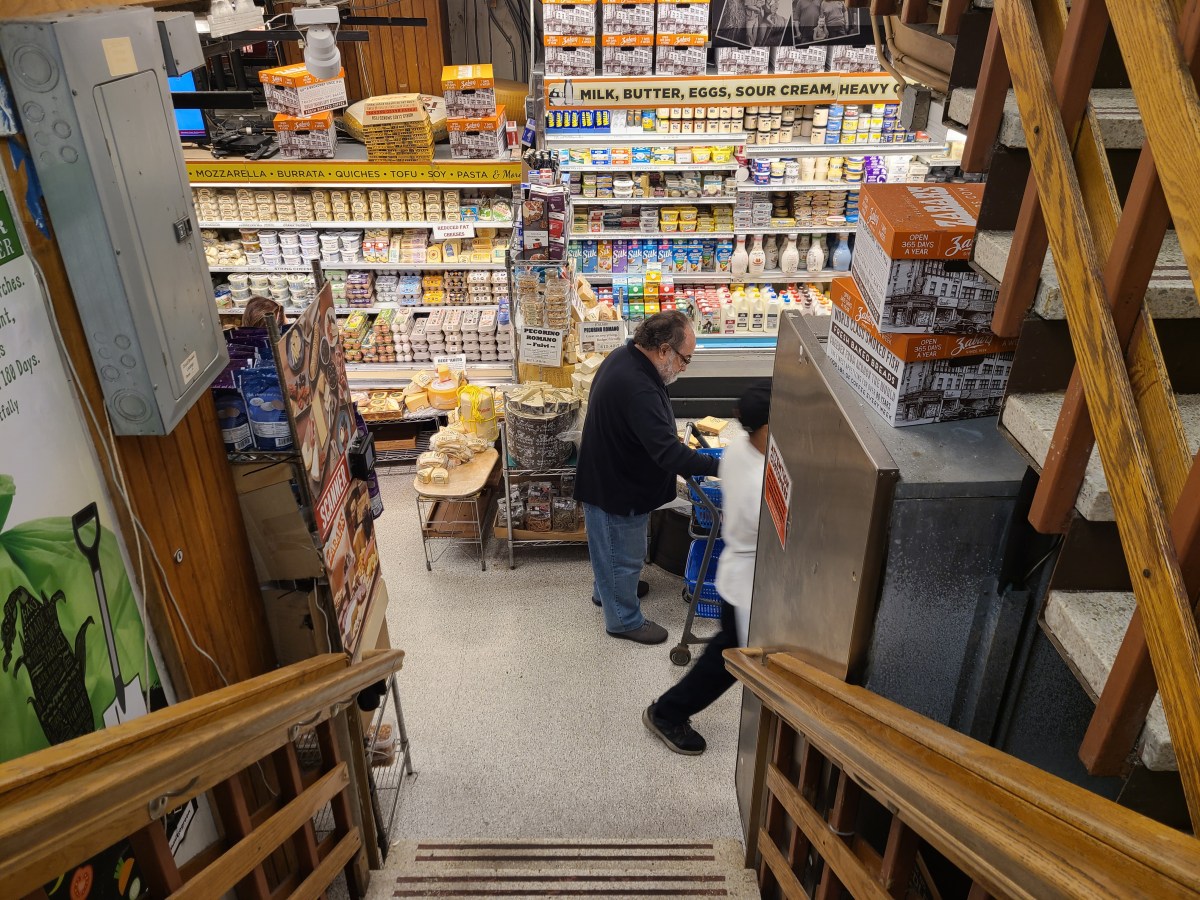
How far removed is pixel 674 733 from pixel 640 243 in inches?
177

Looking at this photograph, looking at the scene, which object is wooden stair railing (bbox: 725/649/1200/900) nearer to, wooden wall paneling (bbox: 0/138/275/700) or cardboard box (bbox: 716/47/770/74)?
wooden wall paneling (bbox: 0/138/275/700)

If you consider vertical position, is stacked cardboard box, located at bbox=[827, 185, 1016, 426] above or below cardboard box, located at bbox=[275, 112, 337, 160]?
above

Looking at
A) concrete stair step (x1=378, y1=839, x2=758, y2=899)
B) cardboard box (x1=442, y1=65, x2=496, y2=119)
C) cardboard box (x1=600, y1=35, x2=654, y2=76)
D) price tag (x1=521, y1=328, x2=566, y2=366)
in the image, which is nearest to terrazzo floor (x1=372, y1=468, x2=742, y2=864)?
concrete stair step (x1=378, y1=839, x2=758, y2=899)

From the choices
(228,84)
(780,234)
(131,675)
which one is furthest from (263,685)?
(228,84)

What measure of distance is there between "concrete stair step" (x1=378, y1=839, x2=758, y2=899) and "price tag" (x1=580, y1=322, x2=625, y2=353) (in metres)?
3.11

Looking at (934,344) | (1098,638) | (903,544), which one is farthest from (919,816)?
(934,344)

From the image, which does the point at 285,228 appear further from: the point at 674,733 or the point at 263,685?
the point at 263,685

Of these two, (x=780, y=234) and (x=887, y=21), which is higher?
(x=887, y=21)

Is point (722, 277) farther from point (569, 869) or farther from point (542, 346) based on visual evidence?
point (569, 869)

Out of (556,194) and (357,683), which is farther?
(556,194)

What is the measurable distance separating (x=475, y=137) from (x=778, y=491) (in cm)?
483

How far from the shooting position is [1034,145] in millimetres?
1294

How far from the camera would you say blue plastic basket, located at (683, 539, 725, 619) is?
474cm

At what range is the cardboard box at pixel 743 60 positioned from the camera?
6.48 metres
